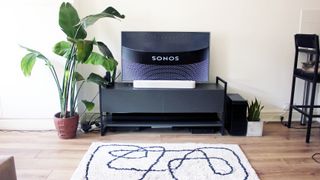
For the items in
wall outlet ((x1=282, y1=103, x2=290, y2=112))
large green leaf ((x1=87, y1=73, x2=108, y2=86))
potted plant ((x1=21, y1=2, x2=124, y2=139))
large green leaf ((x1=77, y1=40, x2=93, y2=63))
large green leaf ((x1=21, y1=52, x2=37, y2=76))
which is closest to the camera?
large green leaf ((x1=77, y1=40, x2=93, y2=63))

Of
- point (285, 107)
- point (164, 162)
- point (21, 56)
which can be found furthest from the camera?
point (285, 107)

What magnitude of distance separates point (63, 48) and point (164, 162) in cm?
137

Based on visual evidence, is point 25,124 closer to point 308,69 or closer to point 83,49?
point 83,49

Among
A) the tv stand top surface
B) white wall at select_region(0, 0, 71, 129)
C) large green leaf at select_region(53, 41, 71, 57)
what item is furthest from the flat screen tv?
white wall at select_region(0, 0, 71, 129)

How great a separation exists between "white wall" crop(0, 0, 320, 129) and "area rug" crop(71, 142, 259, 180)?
36.8 inches

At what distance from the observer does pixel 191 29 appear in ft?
10.2

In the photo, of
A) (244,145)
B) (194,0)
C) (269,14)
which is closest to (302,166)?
(244,145)

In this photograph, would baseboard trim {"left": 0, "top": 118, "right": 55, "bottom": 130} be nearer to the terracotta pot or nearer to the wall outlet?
the terracotta pot

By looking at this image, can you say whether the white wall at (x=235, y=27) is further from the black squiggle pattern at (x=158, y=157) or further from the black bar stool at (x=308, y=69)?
the black squiggle pattern at (x=158, y=157)

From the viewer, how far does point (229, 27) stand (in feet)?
10.2

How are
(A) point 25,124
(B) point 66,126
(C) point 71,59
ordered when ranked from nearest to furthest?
(C) point 71,59, (B) point 66,126, (A) point 25,124

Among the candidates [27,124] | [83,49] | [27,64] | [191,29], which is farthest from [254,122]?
[27,124]

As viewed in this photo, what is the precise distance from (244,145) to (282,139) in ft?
1.49

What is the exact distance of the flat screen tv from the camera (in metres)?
2.89
